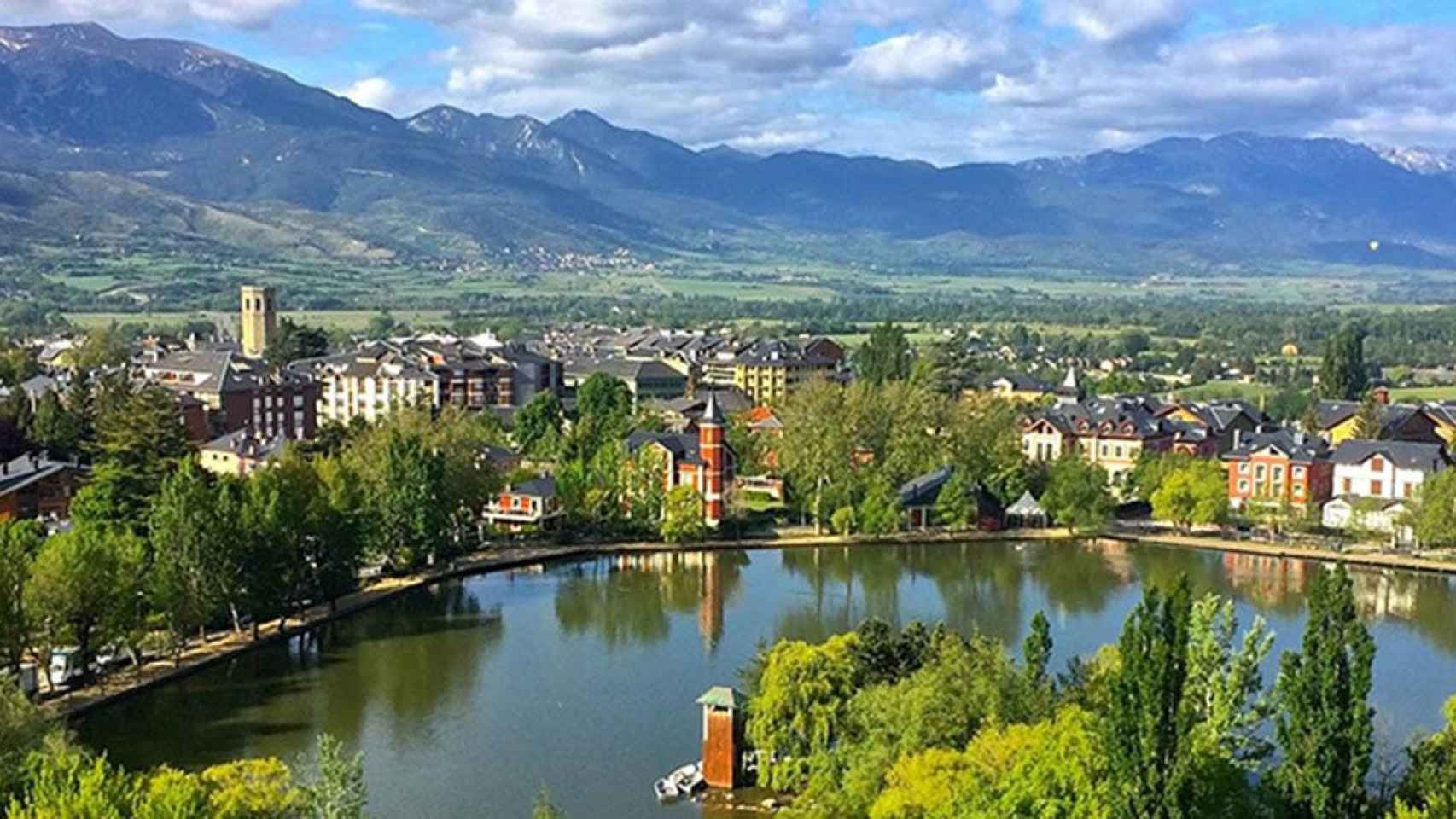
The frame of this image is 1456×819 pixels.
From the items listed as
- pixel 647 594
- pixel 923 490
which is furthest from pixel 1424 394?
pixel 647 594

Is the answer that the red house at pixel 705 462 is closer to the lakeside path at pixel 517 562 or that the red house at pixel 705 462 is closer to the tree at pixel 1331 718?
the lakeside path at pixel 517 562

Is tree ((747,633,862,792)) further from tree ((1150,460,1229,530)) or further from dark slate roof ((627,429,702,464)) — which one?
tree ((1150,460,1229,530))

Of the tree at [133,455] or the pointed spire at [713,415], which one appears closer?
the tree at [133,455]

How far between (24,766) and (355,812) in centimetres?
213

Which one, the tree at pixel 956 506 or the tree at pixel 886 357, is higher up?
the tree at pixel 886 357

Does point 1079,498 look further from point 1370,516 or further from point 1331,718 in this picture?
point 1331,718

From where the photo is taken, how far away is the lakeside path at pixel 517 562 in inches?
611

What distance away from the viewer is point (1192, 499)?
25.9m

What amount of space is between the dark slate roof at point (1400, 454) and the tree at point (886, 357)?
12.3 meters

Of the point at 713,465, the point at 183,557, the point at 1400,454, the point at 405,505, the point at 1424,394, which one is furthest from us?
the point at 1424,394

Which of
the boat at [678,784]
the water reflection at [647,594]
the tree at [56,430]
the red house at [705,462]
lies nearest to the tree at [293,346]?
the tree at [56,430]

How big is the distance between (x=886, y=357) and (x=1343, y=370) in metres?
11.9

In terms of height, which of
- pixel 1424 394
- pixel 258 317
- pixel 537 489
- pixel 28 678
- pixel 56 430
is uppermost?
pixel 258 317

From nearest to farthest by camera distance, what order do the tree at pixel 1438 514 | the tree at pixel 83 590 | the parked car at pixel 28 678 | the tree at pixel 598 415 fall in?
the parked car at pixel 28 678
the tree at pixel 83 590
the tree at pixel 1438 514
the tree at pixel 598 415
